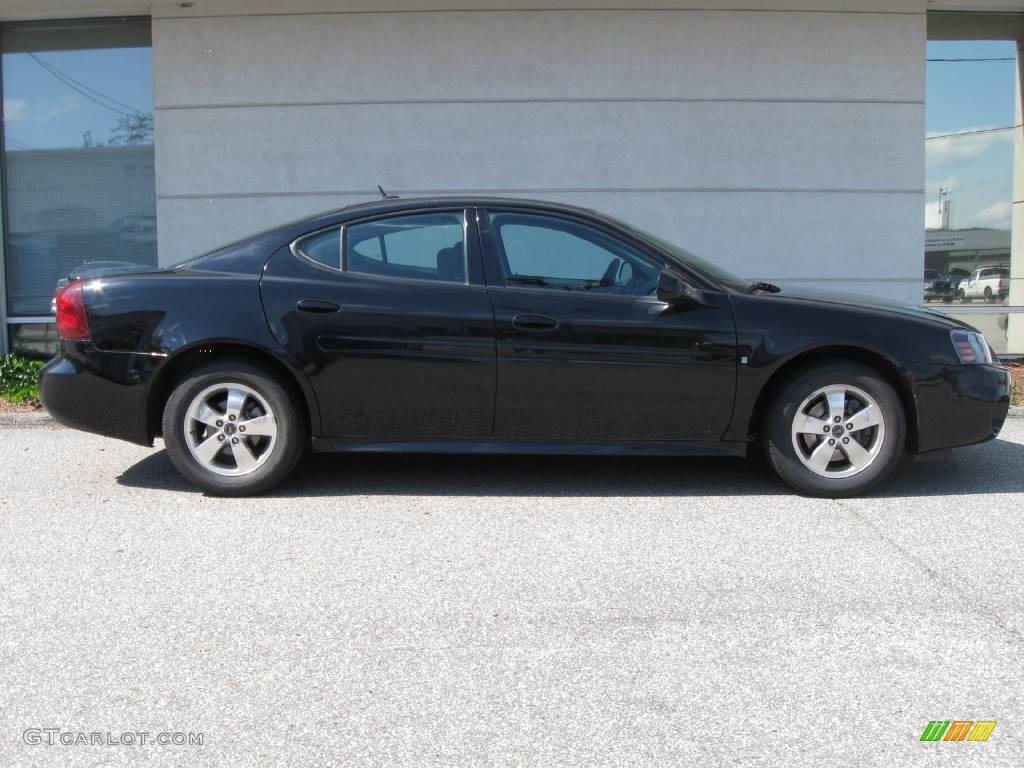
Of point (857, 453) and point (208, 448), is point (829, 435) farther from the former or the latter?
point (208, 448)

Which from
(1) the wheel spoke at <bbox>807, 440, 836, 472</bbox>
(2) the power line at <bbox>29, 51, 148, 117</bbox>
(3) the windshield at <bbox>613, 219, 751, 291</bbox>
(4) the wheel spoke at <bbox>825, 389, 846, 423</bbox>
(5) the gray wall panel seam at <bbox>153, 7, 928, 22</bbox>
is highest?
(5) the gray wall panel seam at <bbox>153, 7, 928, 22</bbox>

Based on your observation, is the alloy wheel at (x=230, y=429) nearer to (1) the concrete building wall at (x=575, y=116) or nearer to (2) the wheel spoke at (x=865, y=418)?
(2) the wheel spoke at (x=865, y=418)

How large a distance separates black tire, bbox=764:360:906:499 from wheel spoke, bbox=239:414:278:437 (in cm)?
258

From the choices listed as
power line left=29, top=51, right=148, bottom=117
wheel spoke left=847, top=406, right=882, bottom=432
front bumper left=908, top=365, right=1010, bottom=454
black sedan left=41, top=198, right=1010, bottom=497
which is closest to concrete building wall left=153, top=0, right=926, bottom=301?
power line left=29, top=51, right=148, bottom=117

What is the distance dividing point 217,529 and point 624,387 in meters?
2.12

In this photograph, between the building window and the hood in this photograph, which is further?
the building window

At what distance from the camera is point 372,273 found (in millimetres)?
5105

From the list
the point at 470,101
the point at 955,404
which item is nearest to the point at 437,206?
the point at 955,404

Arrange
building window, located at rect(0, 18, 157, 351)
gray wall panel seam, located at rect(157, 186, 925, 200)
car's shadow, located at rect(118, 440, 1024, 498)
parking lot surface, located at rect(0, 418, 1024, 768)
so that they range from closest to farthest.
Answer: parking lot surface, located at rect(0, 418, 1024, 768) → car's shadow, located at rect(118, 440, 1024, 498) → gray wall panel seam, located at rect(157, 186, 925, 200) → building window, located at rect(0, 18, 157, 351)

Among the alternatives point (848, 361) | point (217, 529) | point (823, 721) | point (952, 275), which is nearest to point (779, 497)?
point (848, 361)

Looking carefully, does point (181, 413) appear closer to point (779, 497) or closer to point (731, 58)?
point (779, 497)

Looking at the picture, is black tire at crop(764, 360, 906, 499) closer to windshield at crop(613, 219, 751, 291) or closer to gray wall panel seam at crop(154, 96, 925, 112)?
windshield at crop(613, 219, 751, 291)

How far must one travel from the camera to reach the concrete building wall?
9156 mm

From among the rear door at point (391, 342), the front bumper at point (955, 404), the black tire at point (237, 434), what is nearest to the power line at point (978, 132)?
the front bumper at point (955, 404)
